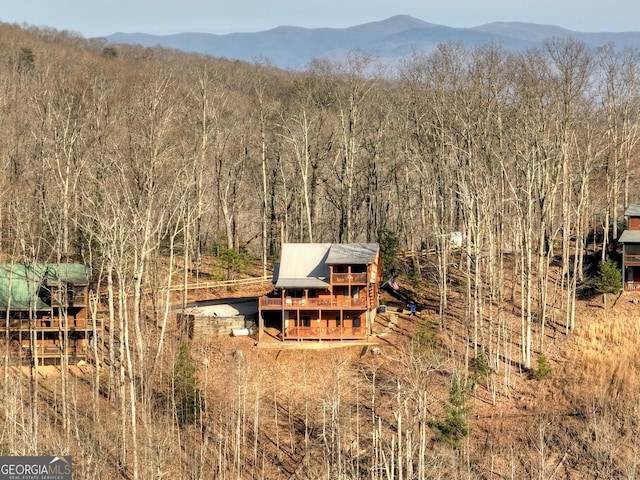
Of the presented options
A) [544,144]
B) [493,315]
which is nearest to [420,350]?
[493,315]

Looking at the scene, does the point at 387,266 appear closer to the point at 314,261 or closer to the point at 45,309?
the point at 314,261

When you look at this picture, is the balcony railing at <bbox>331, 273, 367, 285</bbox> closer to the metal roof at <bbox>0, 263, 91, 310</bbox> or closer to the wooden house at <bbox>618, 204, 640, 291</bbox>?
the metal roof at <bbox>0, 263, 91, 310</bbox>

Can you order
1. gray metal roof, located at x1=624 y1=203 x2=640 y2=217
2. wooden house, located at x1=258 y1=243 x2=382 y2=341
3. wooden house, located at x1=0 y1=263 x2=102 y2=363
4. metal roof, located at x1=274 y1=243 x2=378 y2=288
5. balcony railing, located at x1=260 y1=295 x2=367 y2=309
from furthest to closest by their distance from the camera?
gray metal roof, located at x1=624 y1=203 x2=640 y2=217
metal roof, located at x1=274 y1=243 x2=378 y2=288
wooden house, located at x1=258 y1=243 x2=382 y2=341
balcony railing, located at x1=260 y1=295 x2=367 y2=309
wooden house, located at x1=0 y1=263 x2=102 y2=363

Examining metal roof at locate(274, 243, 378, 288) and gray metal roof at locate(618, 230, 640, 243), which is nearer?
metal roof at locate(274, 243, 378, 288)

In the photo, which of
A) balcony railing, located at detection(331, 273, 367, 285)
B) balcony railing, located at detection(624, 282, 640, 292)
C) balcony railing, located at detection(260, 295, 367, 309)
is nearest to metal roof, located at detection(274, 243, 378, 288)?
balcony railing, located at detection(331, 273, 367, 285)

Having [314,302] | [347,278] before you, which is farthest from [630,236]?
[314,302]

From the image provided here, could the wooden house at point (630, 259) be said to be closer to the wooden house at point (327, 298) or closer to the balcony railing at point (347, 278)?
the wooden house at point (327, 298)

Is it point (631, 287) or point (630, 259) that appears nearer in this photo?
point (630, 259)
